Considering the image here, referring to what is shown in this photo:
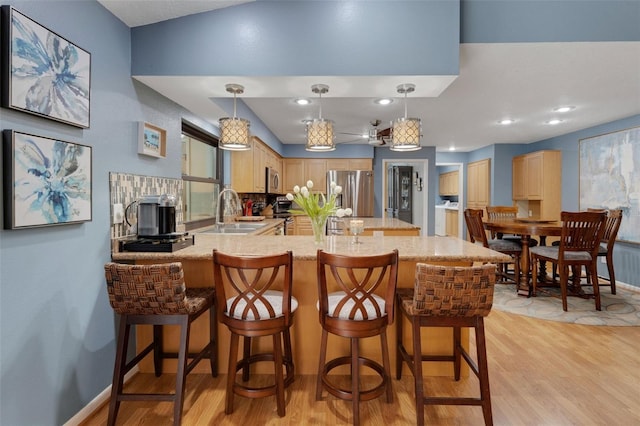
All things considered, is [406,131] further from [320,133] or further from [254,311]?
[254,311]

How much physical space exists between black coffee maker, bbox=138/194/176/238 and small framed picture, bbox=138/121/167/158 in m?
0.36

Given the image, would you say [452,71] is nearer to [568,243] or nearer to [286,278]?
[286,278]

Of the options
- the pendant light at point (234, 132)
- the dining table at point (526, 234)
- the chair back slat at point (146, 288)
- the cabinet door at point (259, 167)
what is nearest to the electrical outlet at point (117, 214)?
the chair back slat at point (146, 288)

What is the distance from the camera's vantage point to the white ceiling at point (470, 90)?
2.26 m

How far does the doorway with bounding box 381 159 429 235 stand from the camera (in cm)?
709

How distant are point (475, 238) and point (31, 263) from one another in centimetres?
483

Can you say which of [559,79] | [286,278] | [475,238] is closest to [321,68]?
[286,278]

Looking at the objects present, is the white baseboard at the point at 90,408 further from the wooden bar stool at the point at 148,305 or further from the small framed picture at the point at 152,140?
the small framed picture at the point at 152,140

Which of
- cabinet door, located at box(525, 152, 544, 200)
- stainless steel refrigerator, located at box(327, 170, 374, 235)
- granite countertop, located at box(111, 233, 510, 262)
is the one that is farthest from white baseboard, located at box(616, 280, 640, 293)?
stainless steel refrigerator, located at box(327, 170, 374, 235)

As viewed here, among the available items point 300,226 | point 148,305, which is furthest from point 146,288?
point 300,226

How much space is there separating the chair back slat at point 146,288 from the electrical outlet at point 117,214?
521 millimetres

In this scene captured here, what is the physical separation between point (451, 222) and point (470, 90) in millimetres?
6095

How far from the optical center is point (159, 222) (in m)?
2.20

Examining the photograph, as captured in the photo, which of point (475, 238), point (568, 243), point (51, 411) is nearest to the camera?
point (51, 411)
